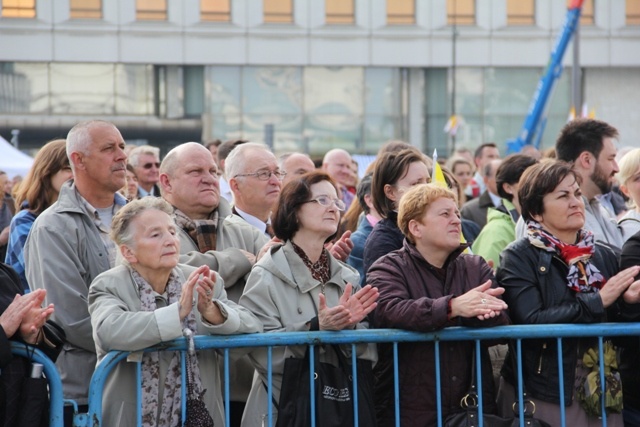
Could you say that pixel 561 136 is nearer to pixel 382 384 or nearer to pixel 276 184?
pixel 276 184

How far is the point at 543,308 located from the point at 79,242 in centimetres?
232

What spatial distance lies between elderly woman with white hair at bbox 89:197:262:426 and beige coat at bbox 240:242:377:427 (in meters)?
0.13

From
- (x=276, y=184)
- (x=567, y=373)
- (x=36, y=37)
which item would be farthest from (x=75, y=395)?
(x=36, y=37)

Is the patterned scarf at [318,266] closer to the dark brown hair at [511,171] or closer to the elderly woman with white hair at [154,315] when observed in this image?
the elderly woman with white hair at [154,315]

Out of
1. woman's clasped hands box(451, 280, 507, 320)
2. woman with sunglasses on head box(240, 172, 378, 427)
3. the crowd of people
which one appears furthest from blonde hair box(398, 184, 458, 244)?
woman's clasped hands box(451, 280, 507, 320)

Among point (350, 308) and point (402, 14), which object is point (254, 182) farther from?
point (402, 14)

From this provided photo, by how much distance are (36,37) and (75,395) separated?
1458 inches

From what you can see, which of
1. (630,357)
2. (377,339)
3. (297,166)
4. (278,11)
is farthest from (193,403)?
(278,11)

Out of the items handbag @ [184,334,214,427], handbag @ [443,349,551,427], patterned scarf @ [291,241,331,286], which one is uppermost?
patterned scarf @ [291,241,331,286]

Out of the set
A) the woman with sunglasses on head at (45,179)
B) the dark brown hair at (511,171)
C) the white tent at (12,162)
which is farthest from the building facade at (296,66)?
the woman with sunglasses on head at (45,179)

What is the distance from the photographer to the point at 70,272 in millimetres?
5184

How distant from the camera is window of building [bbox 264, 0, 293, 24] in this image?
41.2m

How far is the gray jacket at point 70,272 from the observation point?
5.11 meters

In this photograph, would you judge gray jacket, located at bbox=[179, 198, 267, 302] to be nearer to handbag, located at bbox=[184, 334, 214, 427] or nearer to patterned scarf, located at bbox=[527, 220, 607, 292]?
handbag, located at bbox=[184, 334, 214, 427]
